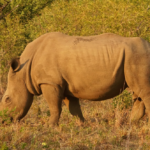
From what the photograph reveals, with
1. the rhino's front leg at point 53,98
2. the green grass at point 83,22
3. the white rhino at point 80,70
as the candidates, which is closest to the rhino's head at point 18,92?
the white rhino at point 80,70

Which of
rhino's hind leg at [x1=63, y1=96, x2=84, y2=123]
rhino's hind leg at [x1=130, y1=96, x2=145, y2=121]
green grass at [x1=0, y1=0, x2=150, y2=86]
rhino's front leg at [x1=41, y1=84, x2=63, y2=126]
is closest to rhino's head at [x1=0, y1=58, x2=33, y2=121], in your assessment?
rhino's front leg at [x1=41, y1=84, x2=63, y2=126]

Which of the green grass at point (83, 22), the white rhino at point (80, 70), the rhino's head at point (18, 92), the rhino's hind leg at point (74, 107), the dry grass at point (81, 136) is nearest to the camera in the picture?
the dry grass at point (81, 136)

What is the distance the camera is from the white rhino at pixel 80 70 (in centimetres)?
675

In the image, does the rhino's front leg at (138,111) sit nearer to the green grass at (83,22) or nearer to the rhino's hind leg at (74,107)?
the rhino's hind leg at (74,107)

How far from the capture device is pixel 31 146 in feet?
17.7

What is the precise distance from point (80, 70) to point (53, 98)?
0.80 meters

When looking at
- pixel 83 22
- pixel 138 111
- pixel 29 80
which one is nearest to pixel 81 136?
pixel 138 111

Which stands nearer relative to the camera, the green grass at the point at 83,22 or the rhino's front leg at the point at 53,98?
the rhino's front leg at the point at 53,98

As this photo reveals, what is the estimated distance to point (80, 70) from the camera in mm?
6996

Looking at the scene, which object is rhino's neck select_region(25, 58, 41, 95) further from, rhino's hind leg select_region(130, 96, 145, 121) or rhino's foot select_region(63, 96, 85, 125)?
rhino's hind leg select_region(130, 96, 145, 121)

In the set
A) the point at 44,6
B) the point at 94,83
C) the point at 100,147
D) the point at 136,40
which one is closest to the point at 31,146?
the point at 100,147

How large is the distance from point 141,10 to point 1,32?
470 cm

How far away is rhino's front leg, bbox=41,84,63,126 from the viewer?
7.13 meters

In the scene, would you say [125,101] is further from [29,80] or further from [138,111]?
[29,80]
